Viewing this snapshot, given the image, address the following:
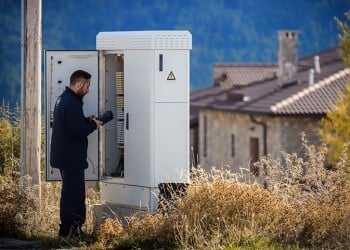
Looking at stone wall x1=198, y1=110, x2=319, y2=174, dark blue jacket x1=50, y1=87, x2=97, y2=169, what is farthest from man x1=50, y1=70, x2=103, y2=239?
stone wall x1=198, y1=110, x2=319, y2=174

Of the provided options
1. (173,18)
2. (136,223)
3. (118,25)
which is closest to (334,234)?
(136,223)

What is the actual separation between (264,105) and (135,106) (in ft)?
99.8

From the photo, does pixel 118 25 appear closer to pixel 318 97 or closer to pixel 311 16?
pixel 318 97

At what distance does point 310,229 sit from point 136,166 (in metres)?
2.24

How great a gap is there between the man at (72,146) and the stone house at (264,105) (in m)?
26.3

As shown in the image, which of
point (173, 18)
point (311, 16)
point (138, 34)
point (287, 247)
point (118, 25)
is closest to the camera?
point (287, 247)

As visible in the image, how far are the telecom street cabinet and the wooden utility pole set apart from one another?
0.29 meters

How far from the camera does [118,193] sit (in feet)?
40.8

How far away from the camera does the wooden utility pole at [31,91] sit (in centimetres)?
1274

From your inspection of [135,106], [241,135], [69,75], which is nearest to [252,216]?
[135,106]

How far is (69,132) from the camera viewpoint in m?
11.9

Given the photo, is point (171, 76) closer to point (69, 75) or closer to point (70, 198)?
point (69, 75)

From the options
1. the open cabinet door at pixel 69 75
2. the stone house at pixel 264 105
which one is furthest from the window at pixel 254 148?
the open cabinet door at pixel 69 75

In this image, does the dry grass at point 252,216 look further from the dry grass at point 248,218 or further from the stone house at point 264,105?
the stone house at point 264,105
